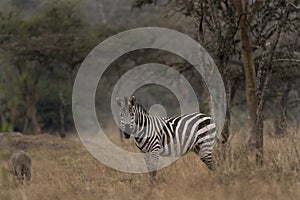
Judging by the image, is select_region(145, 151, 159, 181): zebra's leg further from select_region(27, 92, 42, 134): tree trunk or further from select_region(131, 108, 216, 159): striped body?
select_region(27, 92, 42, 134): tree trunk

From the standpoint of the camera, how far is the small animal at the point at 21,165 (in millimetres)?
12930

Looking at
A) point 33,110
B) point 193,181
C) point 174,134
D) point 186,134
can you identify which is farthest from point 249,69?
point 33,110

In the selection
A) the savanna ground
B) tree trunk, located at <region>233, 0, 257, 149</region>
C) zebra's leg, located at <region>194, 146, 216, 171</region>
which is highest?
tree trunk, located at <region>233, 0, 257, 149</region>

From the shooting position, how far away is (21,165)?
517 inches

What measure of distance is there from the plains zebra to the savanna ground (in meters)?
0.31

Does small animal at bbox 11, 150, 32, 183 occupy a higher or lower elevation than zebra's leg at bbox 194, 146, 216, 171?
lower

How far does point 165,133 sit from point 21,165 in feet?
10.9

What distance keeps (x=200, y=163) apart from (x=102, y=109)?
2894cm

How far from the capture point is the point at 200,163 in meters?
12.1

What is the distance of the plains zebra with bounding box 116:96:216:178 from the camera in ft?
38.3

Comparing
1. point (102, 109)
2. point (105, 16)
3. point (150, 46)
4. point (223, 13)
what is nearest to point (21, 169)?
point (223, 13)

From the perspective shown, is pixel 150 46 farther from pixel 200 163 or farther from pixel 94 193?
pixel 94 193

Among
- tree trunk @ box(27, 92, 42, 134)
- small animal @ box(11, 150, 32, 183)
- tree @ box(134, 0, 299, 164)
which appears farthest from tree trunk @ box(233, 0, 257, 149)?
tree trunk @ box(27, 92, 42, 134)

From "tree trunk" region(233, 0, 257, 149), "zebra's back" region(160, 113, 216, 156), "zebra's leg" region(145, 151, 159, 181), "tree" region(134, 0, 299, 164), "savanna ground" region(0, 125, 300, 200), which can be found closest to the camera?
"savanna ground" region(0, 125, 300, 200)
